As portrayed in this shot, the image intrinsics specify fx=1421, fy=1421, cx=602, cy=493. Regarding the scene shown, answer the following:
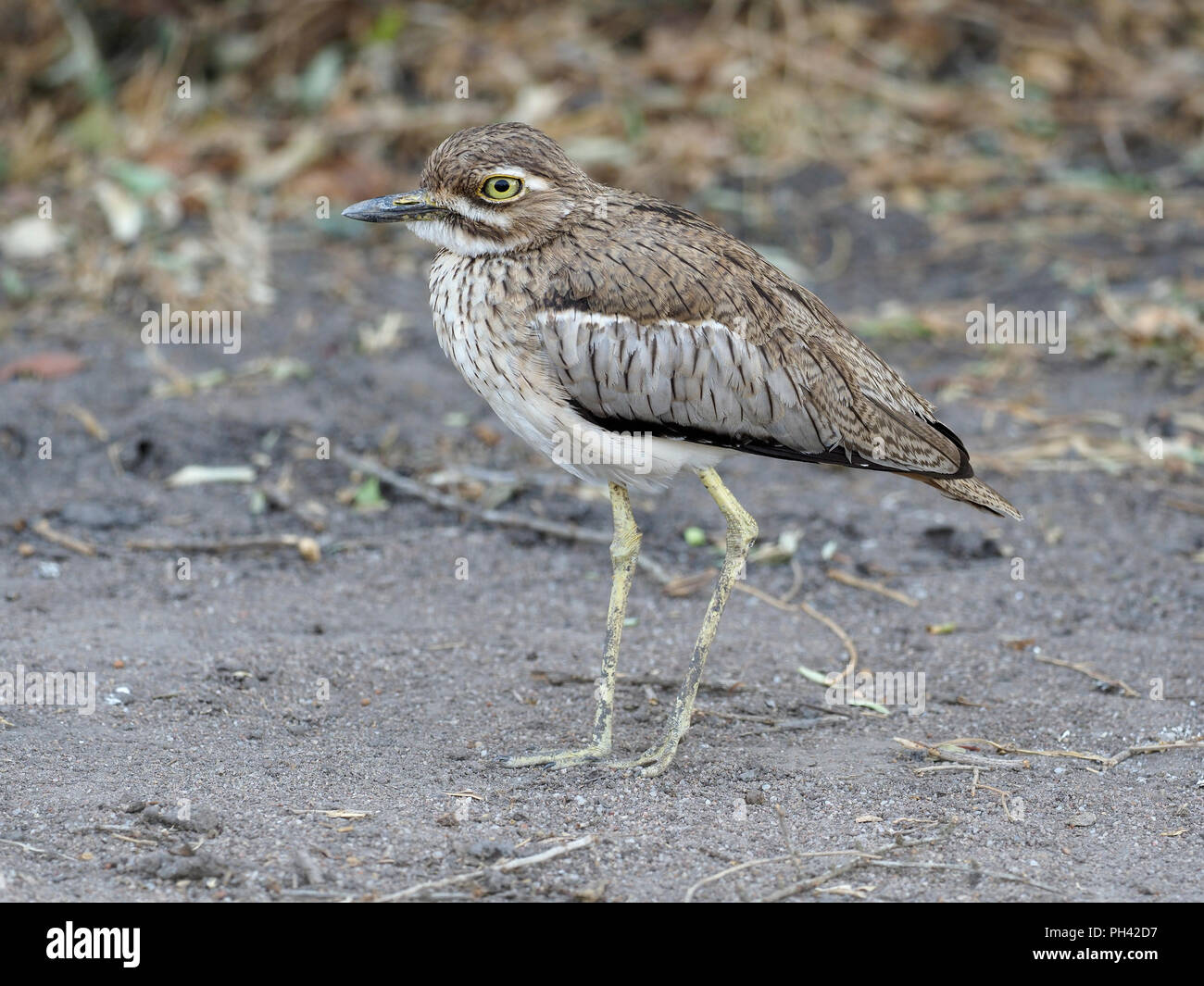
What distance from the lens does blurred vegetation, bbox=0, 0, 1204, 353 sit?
9.74 meters

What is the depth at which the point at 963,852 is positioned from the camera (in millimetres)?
4000

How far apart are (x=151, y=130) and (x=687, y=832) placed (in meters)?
7.43

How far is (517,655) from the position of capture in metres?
5.40

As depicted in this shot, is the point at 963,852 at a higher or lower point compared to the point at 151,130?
lower

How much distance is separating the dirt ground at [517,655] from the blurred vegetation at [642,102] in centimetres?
198

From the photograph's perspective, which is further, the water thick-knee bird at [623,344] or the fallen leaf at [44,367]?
the fallen leaf at [44,367]

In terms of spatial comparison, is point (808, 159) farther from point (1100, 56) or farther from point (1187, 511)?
point (1187, 511)

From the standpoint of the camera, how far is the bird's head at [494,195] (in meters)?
4.58

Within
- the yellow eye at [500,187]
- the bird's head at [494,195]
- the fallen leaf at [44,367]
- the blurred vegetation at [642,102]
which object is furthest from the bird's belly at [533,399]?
the blurred vegetation at [642,102]

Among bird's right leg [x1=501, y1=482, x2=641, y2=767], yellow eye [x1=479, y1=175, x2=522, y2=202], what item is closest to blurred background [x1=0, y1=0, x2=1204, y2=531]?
bird's right leg [x1=501, y1=482, x2=641, y2=767]

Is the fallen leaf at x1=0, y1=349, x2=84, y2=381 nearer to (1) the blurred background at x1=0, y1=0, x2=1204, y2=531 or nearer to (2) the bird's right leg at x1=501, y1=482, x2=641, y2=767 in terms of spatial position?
(1) the blurred background at x1=0, y1=0, x2=1204, y2=531

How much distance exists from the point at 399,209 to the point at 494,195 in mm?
335

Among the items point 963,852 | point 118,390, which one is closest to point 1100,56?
point 118,390

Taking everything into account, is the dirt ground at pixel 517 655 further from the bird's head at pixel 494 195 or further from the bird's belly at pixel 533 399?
the bird's head at pixel 494 195
